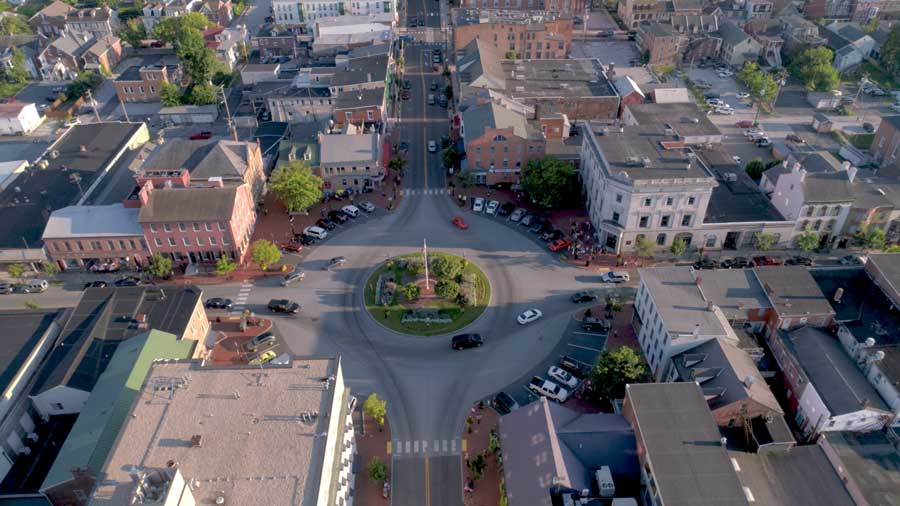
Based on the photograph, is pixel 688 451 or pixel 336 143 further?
pixel 336 143

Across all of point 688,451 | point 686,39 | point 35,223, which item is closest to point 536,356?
point 688,451

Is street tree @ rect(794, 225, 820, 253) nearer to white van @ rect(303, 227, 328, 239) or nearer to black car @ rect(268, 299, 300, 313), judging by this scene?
white van @ rect(303, 227, 328, 239)

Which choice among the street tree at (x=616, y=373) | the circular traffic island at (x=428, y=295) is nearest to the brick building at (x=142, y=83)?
the circular traffic island at (x=428, y=295)

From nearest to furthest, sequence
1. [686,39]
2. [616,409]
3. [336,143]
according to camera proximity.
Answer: [616,409]
[336,143]
[686,39]

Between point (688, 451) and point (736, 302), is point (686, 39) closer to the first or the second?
point (736, 302)

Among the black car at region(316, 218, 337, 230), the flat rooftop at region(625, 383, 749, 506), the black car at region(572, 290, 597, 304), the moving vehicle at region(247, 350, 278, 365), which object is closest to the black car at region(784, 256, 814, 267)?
the black car at region(572, 290, 597, 304)

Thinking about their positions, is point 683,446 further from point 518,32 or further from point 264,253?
point 518,32

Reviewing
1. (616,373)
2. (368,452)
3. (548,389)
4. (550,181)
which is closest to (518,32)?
(550,181)
